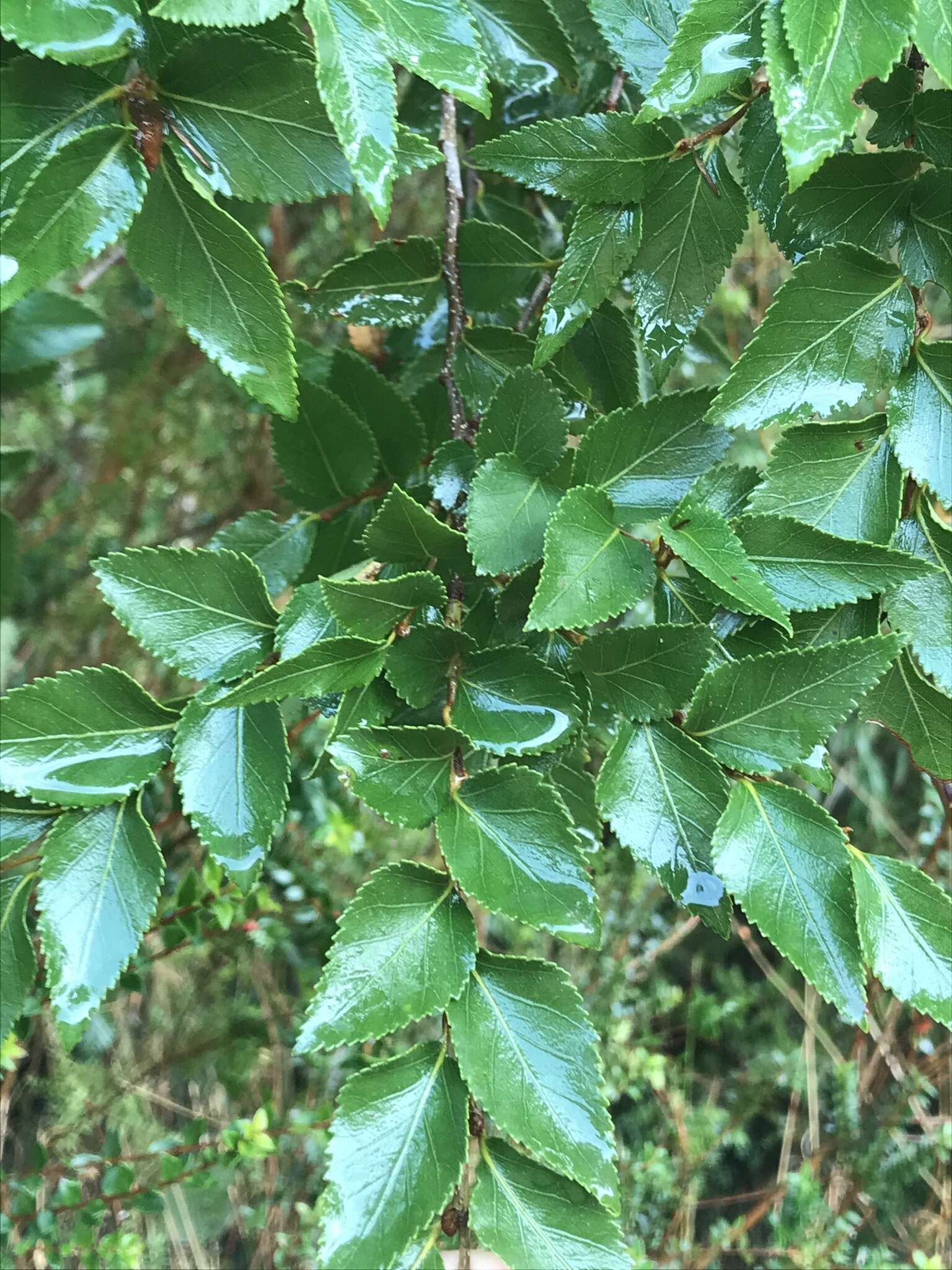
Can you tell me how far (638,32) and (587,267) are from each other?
94mm

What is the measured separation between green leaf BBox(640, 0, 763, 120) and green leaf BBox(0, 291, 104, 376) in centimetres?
42

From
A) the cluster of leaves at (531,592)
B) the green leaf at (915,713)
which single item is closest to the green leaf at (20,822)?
the cluster of leaves at (531,592)

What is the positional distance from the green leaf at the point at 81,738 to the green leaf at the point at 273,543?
3.3 inches

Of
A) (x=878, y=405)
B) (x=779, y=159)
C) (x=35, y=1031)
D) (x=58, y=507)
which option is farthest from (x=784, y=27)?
(x=35, y=1031)

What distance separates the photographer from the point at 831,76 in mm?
240

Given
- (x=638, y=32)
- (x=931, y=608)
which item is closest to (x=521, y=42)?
(x=638, y=32)

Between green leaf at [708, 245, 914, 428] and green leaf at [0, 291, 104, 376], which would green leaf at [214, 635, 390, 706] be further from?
green leaf at [0, 291, 104, 376]

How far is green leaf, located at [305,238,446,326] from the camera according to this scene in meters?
0.37

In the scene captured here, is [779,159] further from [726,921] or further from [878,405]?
[878,405]

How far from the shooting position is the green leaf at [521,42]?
40 cm

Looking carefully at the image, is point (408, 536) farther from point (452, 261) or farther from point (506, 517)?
point (452, 261)

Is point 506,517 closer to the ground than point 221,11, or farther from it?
closer to the ground

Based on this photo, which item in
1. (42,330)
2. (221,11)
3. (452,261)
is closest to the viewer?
(221,11)

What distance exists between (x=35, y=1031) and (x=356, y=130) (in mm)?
924
